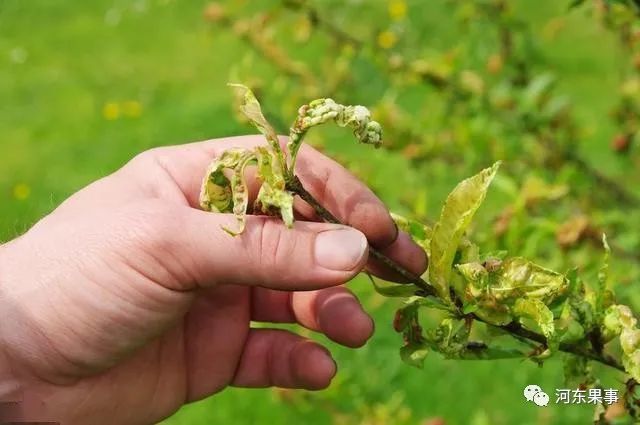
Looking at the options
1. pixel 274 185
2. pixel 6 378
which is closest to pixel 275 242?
pixel 274 185

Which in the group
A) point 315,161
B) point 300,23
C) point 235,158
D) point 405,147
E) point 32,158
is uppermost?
point 235,158

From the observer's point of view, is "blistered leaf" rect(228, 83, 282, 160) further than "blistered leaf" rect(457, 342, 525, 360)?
No

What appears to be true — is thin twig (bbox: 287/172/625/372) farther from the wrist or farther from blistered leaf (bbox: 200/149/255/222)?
the wrist

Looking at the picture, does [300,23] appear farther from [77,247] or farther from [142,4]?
[142,4]

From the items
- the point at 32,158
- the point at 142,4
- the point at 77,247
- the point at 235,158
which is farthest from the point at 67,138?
the point at 235,158

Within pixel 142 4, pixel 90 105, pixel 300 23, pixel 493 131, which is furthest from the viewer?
pixel 142 4

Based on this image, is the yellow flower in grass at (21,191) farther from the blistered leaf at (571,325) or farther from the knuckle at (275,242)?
the blistered leaf at (571,325)

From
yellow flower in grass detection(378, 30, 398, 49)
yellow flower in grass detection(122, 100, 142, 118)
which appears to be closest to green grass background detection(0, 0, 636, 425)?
yellow flower in grass detection(122, 100, 142, 118)
